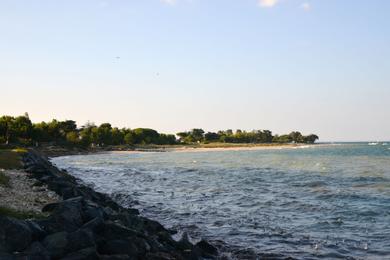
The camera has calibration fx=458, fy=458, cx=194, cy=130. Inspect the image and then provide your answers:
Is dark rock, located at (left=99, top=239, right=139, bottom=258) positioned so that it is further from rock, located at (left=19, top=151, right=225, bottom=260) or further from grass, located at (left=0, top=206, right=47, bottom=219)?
grass, located at (left=0, top=206, right=47, bottom=219)

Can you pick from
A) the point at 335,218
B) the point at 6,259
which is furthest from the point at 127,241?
the point at 335,218

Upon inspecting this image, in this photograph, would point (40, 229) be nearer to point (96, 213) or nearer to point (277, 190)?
point (96, 213)

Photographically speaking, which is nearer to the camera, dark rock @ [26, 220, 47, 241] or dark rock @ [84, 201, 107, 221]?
dark rock @ [26, 220, 47, 241]

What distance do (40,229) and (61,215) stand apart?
4.13 ft

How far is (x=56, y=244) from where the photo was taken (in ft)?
31.6

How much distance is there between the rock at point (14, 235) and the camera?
9.47 meters

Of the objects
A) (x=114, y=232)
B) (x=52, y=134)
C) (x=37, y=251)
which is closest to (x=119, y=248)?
(x=114, y=232)

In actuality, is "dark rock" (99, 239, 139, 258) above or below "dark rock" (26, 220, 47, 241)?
below

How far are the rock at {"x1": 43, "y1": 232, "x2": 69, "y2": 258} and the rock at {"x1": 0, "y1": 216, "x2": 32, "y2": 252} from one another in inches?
16.1

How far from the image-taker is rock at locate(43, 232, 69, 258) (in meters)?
9.45

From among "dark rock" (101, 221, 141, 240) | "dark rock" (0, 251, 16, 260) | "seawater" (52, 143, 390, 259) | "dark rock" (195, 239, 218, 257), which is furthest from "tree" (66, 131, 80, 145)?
"dark rock" (0, 251, 16, 260)

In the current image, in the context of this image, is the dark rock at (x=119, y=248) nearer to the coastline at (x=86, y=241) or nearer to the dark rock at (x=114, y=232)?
the coastline at (x=86, y=241)

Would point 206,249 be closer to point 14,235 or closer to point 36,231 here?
point 36,231

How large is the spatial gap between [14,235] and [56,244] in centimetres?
92
